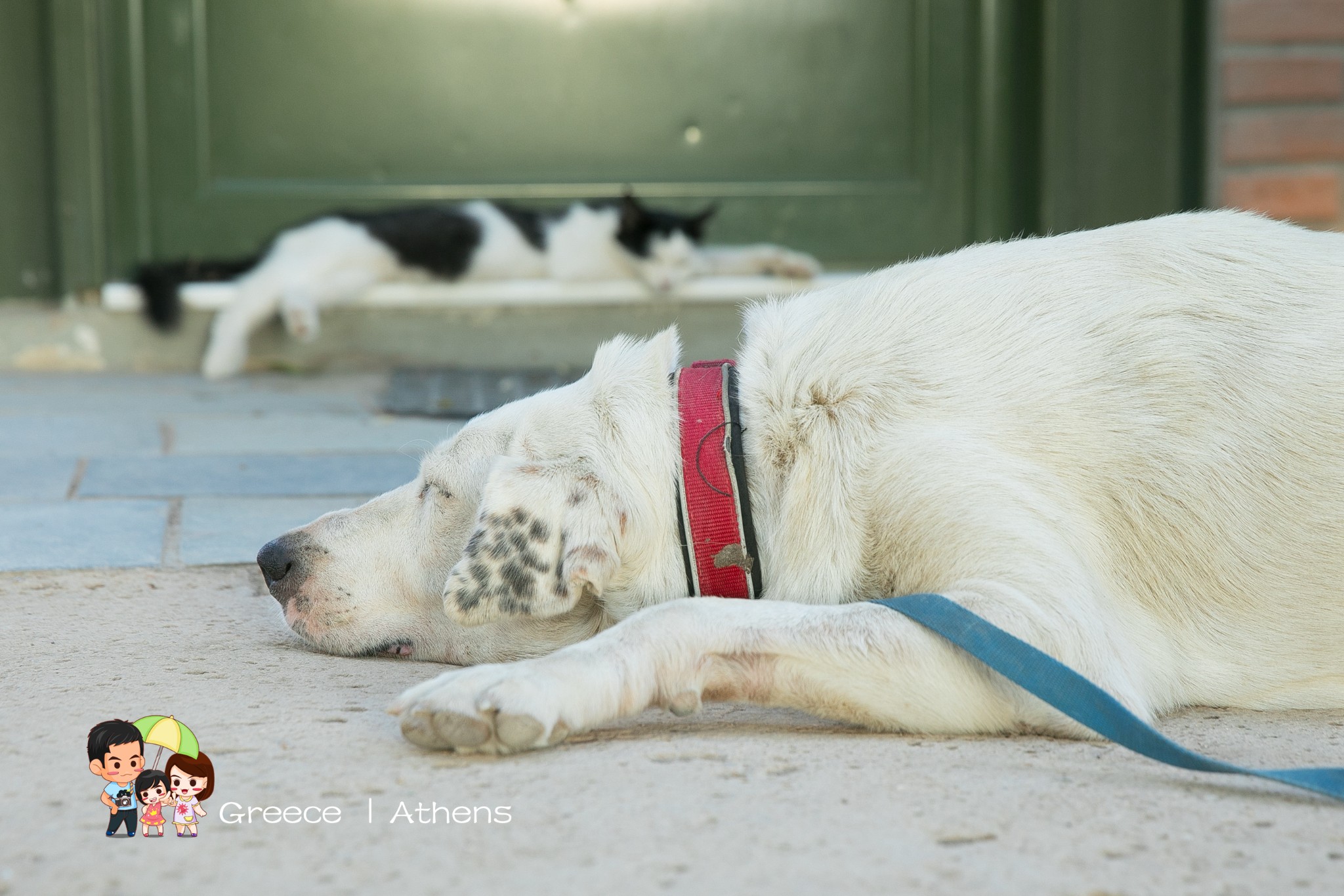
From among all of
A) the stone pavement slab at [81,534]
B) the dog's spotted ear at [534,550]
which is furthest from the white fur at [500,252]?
the dog's spotted ear at [534,550]

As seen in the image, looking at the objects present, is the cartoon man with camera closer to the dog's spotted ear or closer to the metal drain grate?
the dog's spotted ear

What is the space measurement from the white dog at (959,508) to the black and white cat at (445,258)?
10.8 ft

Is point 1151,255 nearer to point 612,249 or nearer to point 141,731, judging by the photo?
point 141,731

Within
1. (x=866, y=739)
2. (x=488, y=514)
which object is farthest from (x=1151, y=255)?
(x=488, y=514)

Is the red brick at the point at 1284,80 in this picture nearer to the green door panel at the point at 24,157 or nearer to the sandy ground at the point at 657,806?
the sandy ground at the point at 657,806

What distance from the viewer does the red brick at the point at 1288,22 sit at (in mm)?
4797

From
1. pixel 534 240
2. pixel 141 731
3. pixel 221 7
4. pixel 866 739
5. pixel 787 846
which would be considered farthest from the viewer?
pixel 534 240

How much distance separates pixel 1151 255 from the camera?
7.14 feet

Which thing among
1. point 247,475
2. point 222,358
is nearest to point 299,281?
point 222,358

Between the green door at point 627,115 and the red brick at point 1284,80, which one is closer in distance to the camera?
the red brick at point 1284,80

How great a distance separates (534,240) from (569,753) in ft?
13.8

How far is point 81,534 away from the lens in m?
2.86

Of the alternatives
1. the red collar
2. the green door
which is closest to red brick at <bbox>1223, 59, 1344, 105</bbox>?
the green door

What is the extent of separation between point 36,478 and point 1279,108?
14.9 ft
